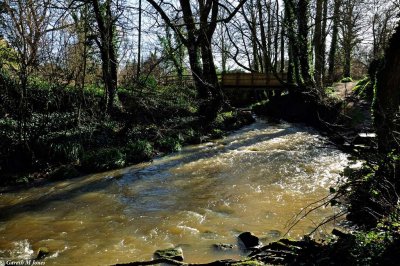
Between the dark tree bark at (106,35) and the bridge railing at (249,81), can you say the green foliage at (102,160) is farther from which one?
the bridge railing at (249,81)

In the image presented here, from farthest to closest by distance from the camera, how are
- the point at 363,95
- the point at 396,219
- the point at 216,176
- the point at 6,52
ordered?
1. the point at 363,95
2. the point at 6,52
3. the point at 216,176
4. the point at 396,219

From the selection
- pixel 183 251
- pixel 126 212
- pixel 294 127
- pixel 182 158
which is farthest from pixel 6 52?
pixel 294 127

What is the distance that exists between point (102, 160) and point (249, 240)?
724 centimetres

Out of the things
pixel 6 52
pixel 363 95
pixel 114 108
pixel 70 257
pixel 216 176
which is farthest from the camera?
pixel 363 95

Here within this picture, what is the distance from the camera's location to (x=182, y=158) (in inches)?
504

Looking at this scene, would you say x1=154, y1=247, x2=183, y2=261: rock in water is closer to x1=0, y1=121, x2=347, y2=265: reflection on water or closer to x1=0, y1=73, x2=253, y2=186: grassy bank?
x1=0, y1=121, x2=347, y2=265: reflection on water

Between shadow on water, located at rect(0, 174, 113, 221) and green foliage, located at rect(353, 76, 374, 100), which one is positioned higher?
green foliage, located at rect(353, 76, 374, 100)

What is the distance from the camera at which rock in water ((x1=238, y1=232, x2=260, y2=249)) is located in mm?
5727

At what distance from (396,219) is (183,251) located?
123 inches

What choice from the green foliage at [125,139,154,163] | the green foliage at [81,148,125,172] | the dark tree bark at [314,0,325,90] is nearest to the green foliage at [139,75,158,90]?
the green foliage at [125,139,154,163]

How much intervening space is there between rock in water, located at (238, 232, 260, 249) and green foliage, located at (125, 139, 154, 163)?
727 centimetres

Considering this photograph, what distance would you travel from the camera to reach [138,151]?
510 inches

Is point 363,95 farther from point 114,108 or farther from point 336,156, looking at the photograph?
point 114,108

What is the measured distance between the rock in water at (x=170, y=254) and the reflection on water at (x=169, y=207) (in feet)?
0.51
